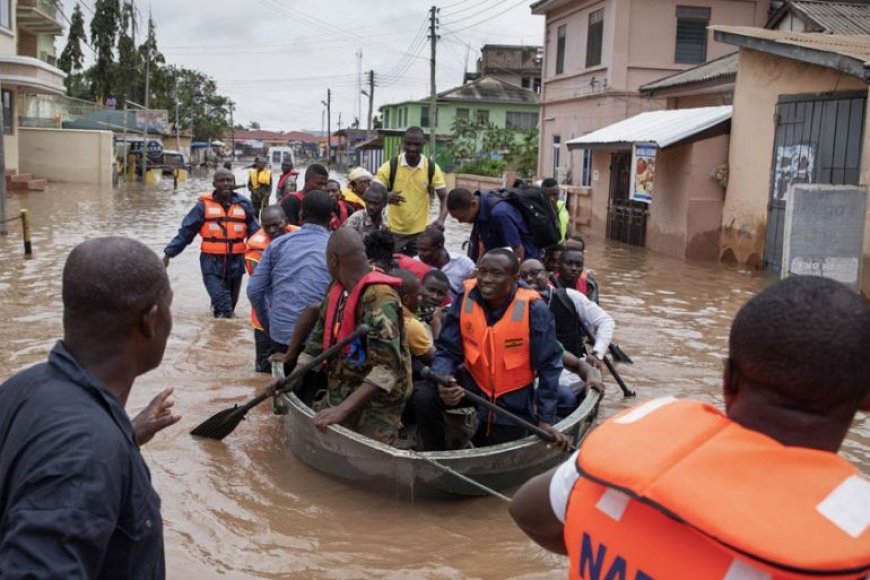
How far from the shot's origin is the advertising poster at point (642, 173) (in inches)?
770

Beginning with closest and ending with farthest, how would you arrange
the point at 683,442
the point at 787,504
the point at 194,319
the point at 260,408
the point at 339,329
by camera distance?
the point at 787,504 → the point at 683,442 → the point at 339,329 → the point at 260,408 → the point at 194,319

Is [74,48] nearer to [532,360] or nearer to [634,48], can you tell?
[634,48]

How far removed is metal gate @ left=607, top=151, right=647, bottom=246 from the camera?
2098 cm

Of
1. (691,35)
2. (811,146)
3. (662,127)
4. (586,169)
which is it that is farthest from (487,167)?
(811,146)

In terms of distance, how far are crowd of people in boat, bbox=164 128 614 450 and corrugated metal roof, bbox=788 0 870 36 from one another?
39.1 feet

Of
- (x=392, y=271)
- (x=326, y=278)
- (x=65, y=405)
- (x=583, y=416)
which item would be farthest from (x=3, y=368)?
(x=65, y=405)

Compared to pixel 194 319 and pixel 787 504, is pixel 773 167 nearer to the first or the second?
pixel 194 319

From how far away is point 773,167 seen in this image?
15.8 m

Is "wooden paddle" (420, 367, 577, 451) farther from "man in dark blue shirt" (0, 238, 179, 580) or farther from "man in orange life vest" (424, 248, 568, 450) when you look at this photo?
"man in dark blue shirt" (0, 238, 179, 580)

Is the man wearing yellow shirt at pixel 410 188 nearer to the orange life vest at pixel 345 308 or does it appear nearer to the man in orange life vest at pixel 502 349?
the orange life vest at pixel 345 308

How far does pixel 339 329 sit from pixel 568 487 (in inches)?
153

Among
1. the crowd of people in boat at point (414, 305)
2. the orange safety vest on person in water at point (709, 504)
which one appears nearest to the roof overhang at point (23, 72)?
the crowd of people in boat at point (414, 305)

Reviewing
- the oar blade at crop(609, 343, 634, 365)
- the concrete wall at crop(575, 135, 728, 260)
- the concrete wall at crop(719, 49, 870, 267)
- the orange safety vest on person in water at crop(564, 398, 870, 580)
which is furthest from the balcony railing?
the orange safety vest on person in water at crop(564, 398, 870, 580)

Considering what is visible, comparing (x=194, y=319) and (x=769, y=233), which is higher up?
(x=769, y=233)
